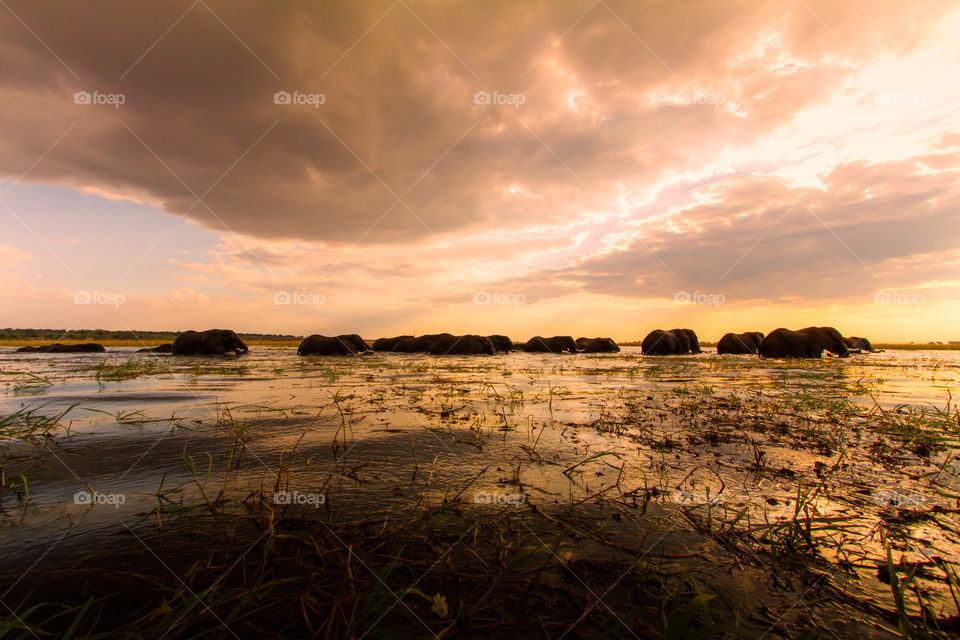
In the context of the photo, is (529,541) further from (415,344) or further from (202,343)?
(415,344)

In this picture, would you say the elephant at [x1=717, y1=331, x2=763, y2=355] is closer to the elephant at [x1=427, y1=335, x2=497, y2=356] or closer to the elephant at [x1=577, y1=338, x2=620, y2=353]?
the elephant at [x1=577, y1=338, x2=620, y2=353]

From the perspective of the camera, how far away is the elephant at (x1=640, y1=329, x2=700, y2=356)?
2455 centimetres

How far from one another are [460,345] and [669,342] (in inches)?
542

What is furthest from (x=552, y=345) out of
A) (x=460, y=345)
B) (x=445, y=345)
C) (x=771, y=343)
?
(x=771, y=343)

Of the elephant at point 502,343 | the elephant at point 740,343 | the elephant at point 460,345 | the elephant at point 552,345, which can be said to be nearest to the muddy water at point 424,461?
the elephant at point 460,345

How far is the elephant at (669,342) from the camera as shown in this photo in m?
24.5

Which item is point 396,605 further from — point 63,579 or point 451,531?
point 63,579

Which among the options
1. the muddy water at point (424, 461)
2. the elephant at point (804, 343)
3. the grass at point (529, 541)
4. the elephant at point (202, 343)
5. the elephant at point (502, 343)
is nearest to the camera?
the grass at point (529, 541)

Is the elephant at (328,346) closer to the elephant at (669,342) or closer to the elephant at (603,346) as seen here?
the elephant at (603,346)

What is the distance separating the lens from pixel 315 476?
2.70 metres

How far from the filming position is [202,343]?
1981 cm

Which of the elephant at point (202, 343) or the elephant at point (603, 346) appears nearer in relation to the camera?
the elephant at point (202, 343)

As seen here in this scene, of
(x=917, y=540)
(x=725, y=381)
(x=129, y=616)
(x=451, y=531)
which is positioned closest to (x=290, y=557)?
(x=129, y=616)

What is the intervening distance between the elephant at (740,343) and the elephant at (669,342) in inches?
78.4
